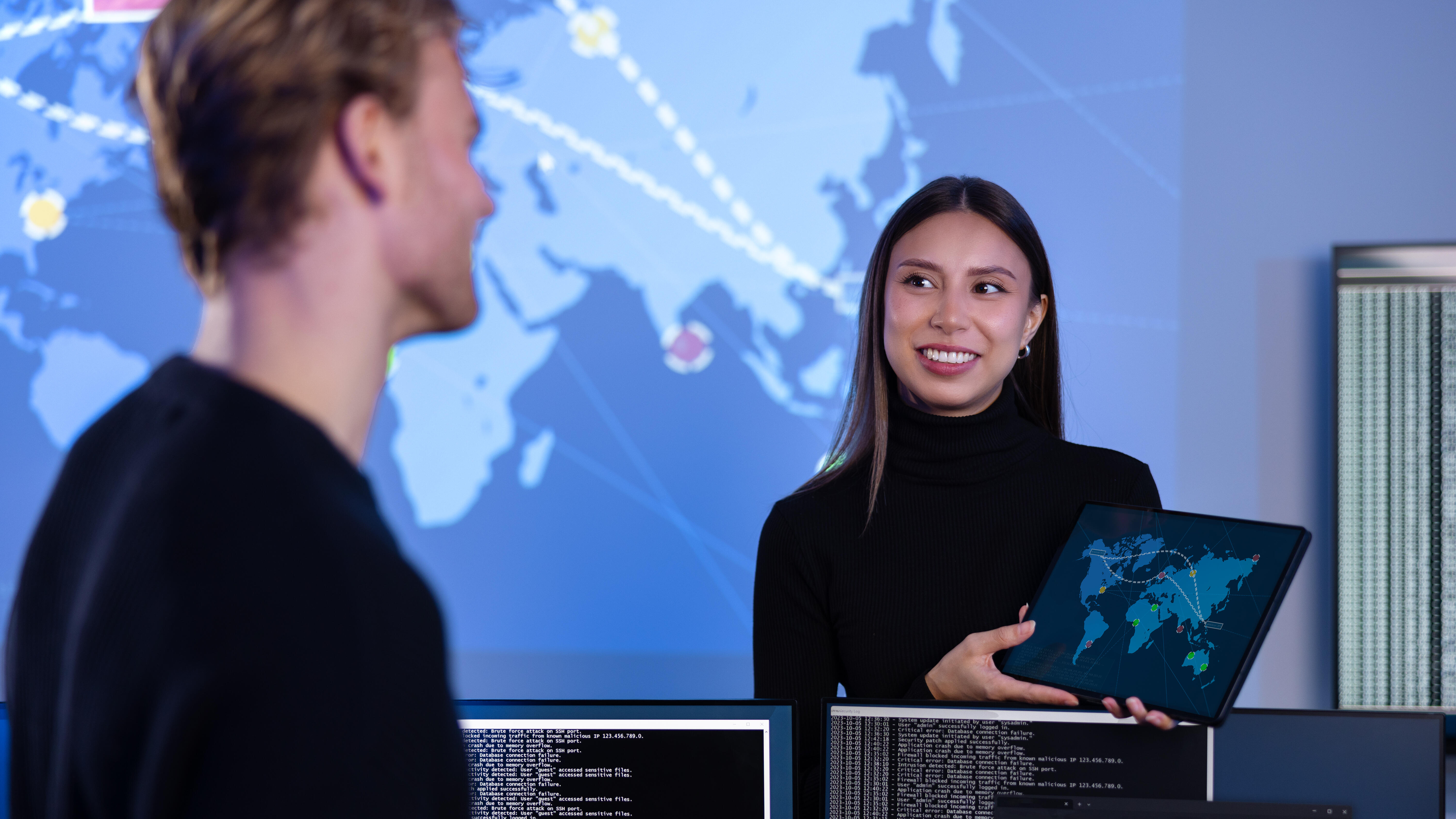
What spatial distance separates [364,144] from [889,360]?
41.3 inches

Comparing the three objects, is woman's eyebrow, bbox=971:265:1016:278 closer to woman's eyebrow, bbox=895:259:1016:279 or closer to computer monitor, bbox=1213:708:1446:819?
woman's eyebrow, bbox=895:259:1016:279

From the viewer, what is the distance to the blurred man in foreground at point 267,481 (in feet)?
1.38

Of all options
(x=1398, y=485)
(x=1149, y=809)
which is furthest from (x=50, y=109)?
(x=1398, y=485)

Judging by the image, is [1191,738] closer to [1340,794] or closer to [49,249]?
[1340,794]

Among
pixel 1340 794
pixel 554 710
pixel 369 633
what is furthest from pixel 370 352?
pixel 1340 794

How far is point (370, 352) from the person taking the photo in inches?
20.3

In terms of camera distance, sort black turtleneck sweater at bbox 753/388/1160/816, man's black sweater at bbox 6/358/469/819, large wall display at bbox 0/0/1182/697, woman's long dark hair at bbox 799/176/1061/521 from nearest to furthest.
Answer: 1. man's black sweater at bbox 6/358/469/819
2. black turtleneck sweater at bbox 753/388/1160/816
3. woman's long dark hair at bbox 799/176/1061/521
4. large wall display at bbox 0/0/1182/697

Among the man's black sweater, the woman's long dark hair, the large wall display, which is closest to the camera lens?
the man's black sweater

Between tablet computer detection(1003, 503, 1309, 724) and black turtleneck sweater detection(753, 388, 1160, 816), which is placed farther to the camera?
black turtleneck sweater detection(753, 388, 1160, 816)

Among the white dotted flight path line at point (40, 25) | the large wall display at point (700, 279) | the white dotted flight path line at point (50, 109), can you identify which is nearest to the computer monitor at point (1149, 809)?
the large wall display at point (700, 279)

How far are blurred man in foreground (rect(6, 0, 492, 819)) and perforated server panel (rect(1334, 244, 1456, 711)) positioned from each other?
7.82ft

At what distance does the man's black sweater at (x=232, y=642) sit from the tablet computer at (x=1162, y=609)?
73 centimetres

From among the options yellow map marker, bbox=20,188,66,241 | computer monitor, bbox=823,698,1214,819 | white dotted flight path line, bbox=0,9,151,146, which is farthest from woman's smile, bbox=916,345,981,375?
yellow map marker, bbox=20,188,66,241

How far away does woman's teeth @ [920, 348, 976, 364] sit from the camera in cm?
144
